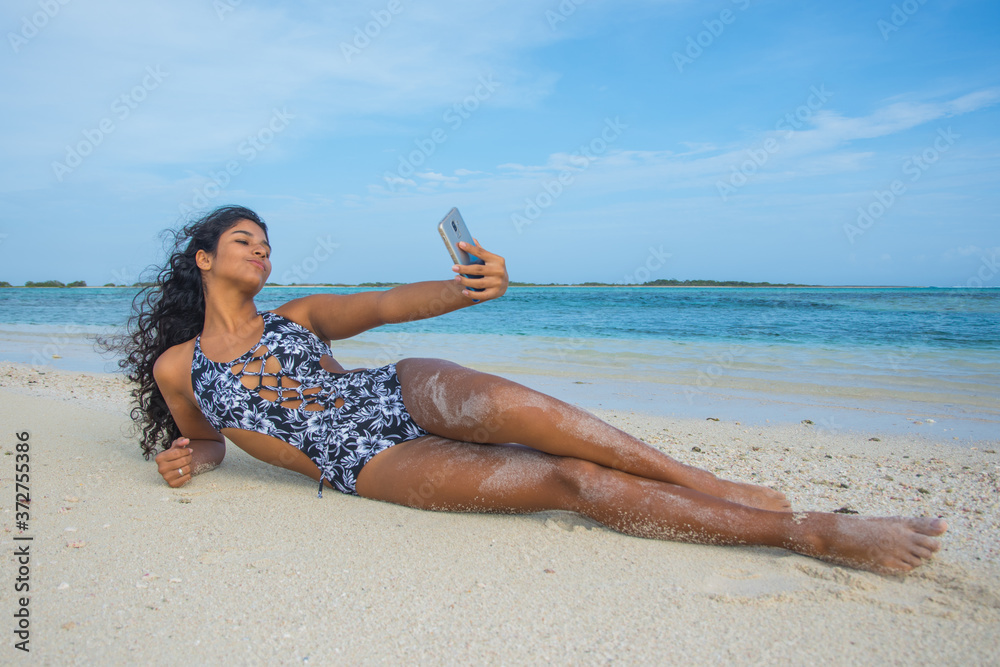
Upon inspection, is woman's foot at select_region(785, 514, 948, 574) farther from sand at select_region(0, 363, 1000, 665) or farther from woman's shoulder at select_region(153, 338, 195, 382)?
woman's shoulder at select_region(153, 338, 195, 382)

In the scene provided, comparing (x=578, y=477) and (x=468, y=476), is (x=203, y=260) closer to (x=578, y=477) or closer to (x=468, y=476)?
(x=468, y=476)

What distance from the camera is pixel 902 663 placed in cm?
171

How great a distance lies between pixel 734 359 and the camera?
31.1ft

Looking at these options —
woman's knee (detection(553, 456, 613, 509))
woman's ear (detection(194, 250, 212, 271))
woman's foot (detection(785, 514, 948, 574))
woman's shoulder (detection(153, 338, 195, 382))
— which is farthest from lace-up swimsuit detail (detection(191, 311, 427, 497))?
woman's foot (detection(785, 514, 948, 574))

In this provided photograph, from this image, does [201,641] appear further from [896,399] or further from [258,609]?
[896,399]

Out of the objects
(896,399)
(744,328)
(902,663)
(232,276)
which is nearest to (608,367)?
(896,399)

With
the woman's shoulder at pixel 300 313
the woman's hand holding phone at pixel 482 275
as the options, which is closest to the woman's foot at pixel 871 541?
the woman's hand holding phone at pixel 482 275

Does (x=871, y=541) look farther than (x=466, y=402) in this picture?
No

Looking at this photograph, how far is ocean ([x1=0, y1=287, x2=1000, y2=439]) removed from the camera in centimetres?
588

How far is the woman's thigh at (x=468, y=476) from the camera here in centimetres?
261

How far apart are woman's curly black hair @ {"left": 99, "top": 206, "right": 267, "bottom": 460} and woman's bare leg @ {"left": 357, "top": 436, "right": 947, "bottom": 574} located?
1.48 metres

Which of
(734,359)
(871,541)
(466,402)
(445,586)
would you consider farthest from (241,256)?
(734,359)

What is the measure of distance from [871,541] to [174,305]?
11.9 feet

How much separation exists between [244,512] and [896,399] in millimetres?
6186
